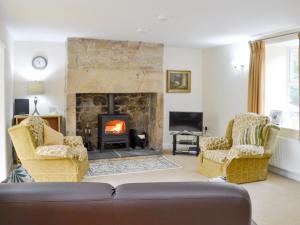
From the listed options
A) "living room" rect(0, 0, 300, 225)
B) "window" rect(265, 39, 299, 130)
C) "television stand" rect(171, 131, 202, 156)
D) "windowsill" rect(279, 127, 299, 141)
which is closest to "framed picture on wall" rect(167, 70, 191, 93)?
"living room" rect(0, 0, 300, 225)

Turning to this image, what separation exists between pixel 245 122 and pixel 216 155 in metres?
0.82

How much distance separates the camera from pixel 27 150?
13.7 ft

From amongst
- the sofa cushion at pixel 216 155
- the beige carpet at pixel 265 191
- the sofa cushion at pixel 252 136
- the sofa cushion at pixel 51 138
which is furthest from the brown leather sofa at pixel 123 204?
the sofa cushion at pixel 252 136

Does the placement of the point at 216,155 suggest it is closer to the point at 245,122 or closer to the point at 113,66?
the point at 245,122

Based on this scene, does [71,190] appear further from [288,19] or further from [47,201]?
[288,19]

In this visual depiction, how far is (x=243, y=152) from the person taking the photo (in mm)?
4344

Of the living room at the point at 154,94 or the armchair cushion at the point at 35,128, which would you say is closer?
the living room at the point at 154,94

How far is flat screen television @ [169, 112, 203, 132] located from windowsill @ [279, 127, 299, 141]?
1.81 metres

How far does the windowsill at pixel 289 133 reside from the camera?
15.5 ft

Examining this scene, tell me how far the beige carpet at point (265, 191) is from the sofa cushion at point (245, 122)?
0.85m

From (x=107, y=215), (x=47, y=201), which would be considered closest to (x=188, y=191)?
(x=107, y=215)

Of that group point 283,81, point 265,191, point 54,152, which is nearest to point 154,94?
point 283,81

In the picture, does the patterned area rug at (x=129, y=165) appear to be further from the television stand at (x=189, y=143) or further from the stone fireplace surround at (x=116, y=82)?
the stone fireplace surround at (x=116, y=82)

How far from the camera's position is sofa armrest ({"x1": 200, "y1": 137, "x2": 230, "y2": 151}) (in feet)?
16.5
